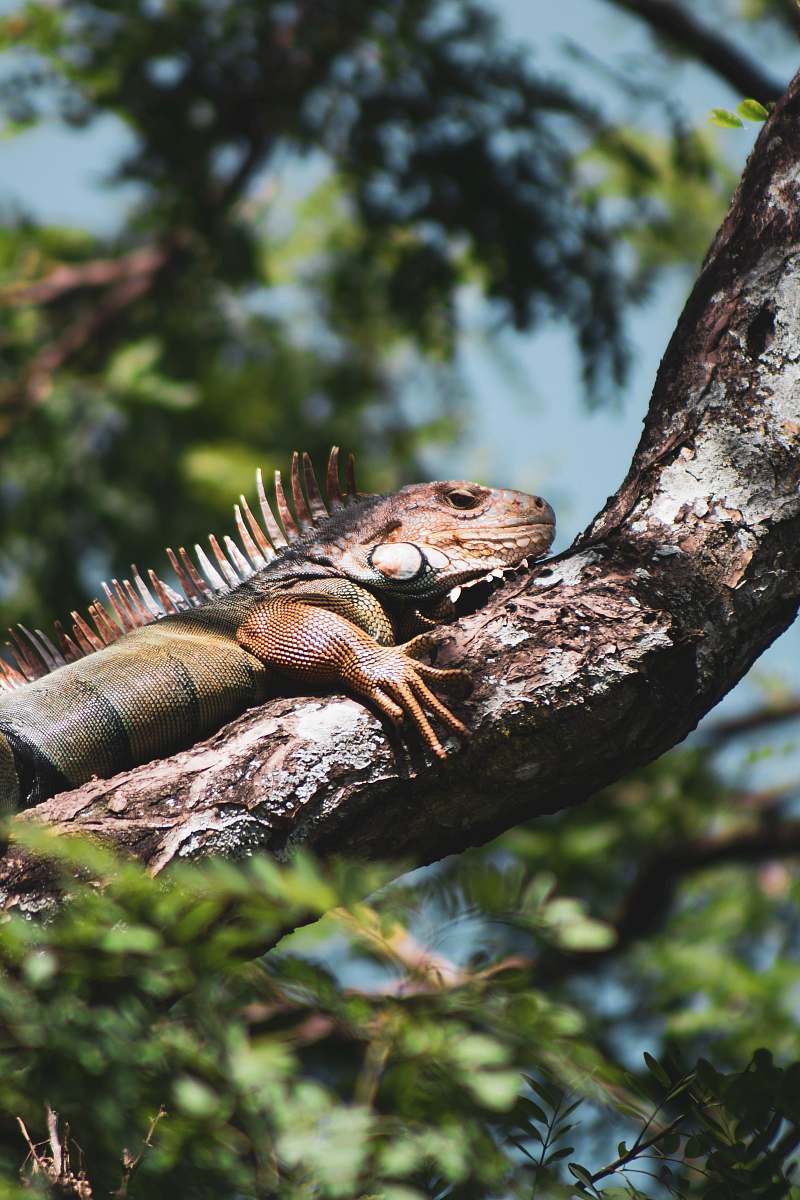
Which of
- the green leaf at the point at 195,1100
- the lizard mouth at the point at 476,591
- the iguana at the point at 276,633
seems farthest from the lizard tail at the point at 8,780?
the lizard mouth at the point at 476,591

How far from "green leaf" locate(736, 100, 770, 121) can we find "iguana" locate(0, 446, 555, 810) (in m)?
1.70

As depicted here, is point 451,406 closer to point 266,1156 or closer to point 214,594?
point 214,594

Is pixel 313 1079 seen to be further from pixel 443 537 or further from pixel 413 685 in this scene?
pixel 443 537

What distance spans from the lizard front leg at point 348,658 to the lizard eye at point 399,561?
0.98 ft

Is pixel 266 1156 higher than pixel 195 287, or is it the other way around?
pixel 195 287

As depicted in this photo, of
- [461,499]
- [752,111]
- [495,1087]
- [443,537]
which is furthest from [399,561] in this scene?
[495,1087]

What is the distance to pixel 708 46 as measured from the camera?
720 cm

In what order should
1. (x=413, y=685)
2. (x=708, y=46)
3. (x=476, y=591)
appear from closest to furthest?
(x=413, y=685)
(x=476, y=591)
(x=708, y=46)

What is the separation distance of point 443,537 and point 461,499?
29cm

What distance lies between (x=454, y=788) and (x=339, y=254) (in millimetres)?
7822

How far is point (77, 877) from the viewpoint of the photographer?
339 centimetres

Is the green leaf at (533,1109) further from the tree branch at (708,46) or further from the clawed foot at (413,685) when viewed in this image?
the tree branch at (708,46)

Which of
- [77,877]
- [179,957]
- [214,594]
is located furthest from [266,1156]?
[214,594]

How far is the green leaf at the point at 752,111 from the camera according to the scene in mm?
4164
